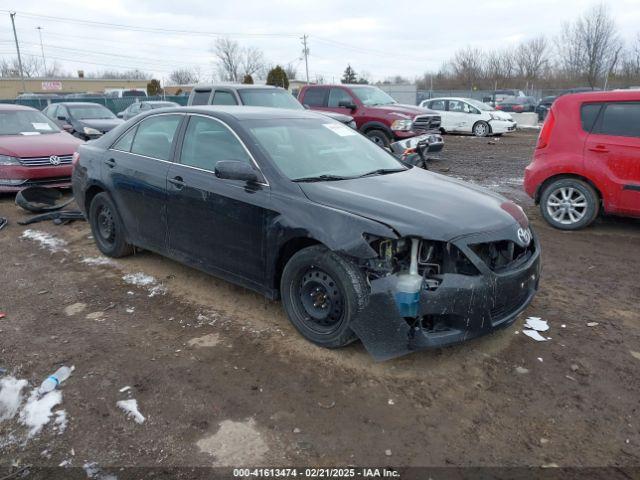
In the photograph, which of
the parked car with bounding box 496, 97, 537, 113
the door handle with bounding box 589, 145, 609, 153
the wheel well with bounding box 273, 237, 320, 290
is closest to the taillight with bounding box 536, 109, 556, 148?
the door handle with bounding box 589, 145, 609, 153

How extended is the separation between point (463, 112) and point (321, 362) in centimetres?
1914

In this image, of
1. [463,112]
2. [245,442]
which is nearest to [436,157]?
[463,112]

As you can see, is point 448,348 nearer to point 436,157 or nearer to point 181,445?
point 181,445

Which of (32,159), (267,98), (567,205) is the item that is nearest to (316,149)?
(567,205)

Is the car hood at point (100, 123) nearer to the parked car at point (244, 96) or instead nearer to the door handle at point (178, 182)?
the parked car at point (244, 96)

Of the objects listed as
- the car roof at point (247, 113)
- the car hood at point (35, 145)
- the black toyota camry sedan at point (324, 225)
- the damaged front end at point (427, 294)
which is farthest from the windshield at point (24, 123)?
the damaged front end at point (427, 294)

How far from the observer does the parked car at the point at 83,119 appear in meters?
13.2

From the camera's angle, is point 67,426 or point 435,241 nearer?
point 67,426

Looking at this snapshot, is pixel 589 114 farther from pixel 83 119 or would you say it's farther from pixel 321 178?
pixel 83 119

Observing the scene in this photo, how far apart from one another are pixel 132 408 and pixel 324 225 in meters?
1.65

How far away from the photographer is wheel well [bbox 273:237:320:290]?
12.2ft

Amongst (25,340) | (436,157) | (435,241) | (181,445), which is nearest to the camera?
(181,445)

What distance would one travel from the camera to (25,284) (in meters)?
5.11

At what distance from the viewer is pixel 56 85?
217 feet
